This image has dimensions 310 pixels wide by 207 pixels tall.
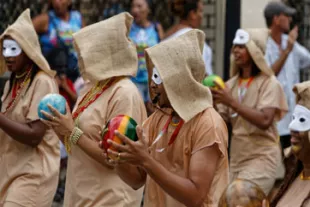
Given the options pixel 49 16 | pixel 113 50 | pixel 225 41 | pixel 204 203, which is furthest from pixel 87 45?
pixel 225 41

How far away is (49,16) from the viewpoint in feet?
33.9

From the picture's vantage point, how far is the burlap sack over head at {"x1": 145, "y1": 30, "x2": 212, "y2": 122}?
5.19 m

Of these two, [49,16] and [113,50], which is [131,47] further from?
[49,16]

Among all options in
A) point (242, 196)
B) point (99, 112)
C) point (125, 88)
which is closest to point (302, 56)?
point (125, 88)

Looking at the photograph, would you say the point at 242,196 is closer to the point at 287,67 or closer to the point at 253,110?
the point at 253,110

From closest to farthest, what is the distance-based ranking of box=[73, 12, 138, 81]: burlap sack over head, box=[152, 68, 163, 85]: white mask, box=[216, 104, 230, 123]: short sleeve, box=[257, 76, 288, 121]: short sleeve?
box=[152, 68, 163, 85]: white mask, box=[73, 12, 138, 81]: burlap sack over head, box=[257, 76, 288, 121]: short sleeve, box=[216, 104, 230, 123]: short sleeve

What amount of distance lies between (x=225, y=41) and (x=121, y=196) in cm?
550

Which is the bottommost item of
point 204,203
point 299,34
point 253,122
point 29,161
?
point 299,34

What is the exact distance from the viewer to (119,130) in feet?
16.3

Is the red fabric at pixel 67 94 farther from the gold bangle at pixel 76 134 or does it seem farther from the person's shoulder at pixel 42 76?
the gold bangle at pixel 76 134

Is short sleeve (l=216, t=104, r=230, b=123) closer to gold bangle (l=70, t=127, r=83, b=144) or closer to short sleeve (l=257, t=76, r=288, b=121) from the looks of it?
short sleeve (l=257, t=76, r=288, b=121)

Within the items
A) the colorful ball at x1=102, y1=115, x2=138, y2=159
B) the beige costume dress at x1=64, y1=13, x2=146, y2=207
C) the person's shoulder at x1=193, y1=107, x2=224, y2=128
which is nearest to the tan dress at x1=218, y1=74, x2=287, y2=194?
the beige costume dress at x1=64, y1=13, x2=146, y2=207

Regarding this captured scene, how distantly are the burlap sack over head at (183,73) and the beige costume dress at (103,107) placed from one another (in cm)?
89

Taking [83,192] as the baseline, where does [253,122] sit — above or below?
below
